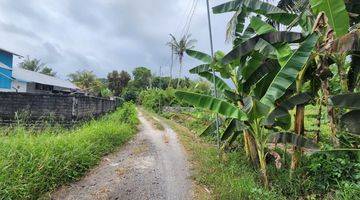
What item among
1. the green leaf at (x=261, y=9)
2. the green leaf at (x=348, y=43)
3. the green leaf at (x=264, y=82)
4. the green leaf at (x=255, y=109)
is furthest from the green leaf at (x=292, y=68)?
the green leaf at (x=261, y=9)

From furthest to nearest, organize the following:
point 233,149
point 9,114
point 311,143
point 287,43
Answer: point 9,114 < point 233,149 < point 287,43 < point 311,143

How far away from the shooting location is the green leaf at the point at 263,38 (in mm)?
6273

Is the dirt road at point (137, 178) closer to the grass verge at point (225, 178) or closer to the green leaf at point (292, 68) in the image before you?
the grass verge at point (225, 178)

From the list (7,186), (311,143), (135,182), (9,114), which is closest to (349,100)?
(311,143)

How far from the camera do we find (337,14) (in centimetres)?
515

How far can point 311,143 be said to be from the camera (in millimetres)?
5980

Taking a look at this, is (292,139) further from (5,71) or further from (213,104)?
(5,71)

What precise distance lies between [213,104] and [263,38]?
1675mm

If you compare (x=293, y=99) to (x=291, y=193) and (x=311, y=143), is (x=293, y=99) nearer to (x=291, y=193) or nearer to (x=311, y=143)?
(x=311, y=143)

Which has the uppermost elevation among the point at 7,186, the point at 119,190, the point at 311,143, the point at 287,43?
the point at 287,43

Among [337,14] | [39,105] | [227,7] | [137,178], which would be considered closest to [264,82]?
[337,14]

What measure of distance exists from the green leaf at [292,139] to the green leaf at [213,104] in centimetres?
86

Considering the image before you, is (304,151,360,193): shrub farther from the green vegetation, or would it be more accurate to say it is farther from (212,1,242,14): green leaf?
(212,1,242,14): green leaf

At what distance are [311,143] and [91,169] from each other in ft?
15.4
